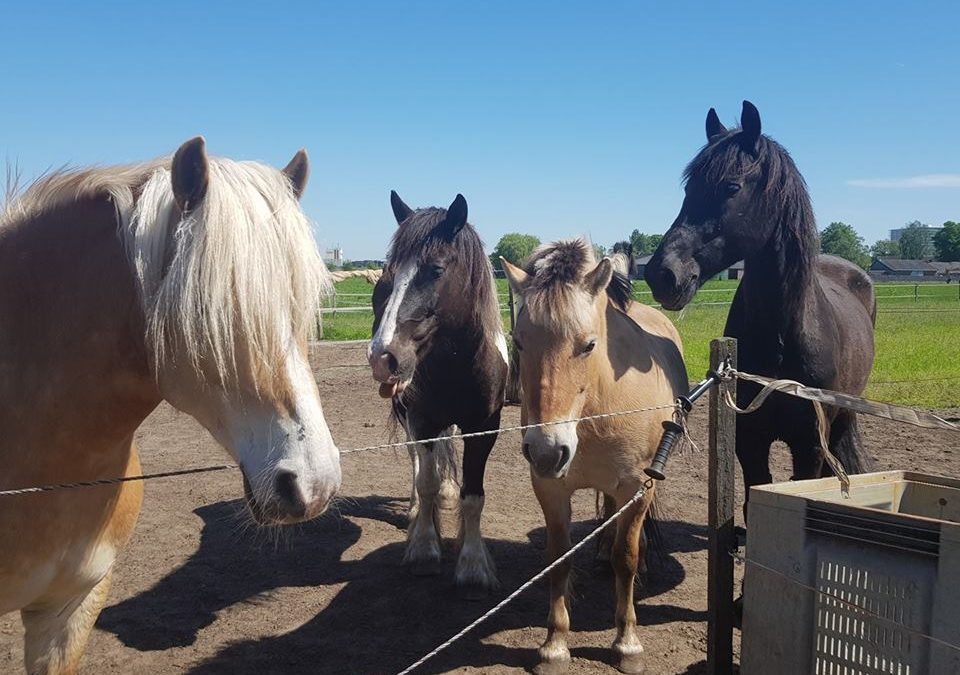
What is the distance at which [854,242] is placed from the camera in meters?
103

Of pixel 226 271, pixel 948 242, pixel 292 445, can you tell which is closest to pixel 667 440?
pixel 292 445

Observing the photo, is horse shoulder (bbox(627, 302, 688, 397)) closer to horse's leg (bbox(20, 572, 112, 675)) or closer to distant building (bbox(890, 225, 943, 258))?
horse's leg (bbox(20, 572, 112, 675))

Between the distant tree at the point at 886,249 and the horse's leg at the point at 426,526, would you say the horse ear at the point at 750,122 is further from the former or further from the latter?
the distant tree at the point at 886,249

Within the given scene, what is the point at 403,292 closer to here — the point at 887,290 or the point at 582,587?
the point at 582,587

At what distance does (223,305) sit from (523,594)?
3.55 m

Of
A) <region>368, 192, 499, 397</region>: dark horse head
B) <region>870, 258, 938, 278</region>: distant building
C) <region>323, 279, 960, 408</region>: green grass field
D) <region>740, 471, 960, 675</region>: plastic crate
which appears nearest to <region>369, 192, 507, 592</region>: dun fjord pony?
<region>368, 192, 499, 397</region>: dark horse head

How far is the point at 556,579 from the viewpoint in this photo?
12.1ft

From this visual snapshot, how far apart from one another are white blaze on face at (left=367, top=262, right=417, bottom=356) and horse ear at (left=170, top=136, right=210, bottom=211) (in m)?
2.45

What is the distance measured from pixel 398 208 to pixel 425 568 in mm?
2668

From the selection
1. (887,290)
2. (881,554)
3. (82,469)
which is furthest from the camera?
(887,290)

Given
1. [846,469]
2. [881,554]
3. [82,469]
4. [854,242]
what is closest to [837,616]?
[881,554]

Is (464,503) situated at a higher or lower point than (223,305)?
lower

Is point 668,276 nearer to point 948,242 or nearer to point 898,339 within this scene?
point 898,339

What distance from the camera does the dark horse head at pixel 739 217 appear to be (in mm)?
3781
